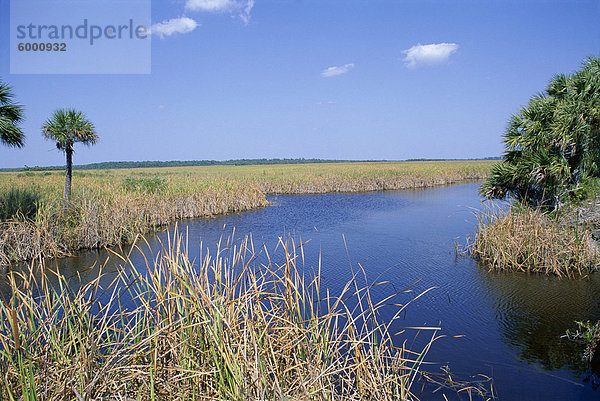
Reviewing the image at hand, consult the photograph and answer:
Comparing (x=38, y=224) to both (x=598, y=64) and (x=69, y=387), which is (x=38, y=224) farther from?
(x=598, y=64)

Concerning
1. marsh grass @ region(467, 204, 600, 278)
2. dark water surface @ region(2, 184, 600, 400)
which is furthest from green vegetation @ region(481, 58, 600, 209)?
dark water surface @ region(2, 184, 600, 400)

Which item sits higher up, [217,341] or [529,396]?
[217,341]

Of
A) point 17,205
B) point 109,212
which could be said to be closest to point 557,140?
point 109,212

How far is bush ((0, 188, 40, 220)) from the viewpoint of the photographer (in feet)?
31.0

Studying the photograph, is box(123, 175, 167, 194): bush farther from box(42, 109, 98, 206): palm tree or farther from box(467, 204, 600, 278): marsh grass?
box(467, 204, 600, 278): marsh grass

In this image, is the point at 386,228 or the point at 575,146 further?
the point at 386,228

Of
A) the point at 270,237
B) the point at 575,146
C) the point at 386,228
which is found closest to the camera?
the point at 575,146

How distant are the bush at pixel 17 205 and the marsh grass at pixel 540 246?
11.7 m

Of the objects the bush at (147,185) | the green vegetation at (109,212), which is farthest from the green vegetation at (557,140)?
the bush at (147,185)

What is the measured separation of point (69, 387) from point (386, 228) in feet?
42.0

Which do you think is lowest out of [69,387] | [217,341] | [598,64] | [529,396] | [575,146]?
[529,396]

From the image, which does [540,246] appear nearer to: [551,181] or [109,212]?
[551,181]

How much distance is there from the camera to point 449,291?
7.69m

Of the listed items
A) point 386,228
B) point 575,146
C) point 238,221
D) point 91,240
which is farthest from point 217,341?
point 238,221
